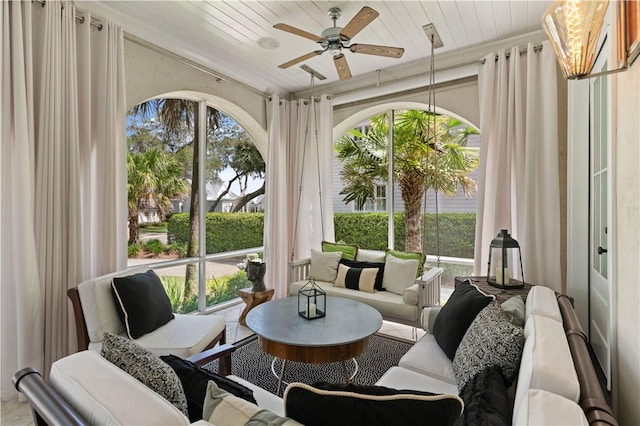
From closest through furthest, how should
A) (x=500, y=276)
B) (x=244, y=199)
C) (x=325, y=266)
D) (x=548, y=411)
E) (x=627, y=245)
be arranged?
(x=548, y=411)
(x=627, y=245)
(x=500, y=276)
(x=325, y=266)
(x=244, y=199)

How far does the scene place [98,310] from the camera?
85.0 inches

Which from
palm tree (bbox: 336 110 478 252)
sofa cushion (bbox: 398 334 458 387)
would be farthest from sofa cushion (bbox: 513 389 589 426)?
palm tree (bbox: 336 110 478 252)

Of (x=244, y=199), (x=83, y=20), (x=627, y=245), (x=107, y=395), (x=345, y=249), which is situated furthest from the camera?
(x=244, y=199)

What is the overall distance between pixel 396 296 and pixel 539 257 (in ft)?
4.18

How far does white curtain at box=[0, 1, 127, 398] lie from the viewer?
211 cm

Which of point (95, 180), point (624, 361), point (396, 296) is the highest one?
point (95, 180)

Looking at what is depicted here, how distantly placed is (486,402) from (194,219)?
138 inches

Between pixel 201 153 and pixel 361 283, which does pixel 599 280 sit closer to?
pixel 361 283

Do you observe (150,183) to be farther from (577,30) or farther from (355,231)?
(577,30)

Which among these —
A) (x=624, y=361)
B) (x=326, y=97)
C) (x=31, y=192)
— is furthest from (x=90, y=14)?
(x=624, y=361)

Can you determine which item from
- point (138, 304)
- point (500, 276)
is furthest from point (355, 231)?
point (138, 304)

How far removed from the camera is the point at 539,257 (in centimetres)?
280

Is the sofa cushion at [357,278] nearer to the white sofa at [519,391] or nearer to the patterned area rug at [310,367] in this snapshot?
the patterned area rug at [310,367]

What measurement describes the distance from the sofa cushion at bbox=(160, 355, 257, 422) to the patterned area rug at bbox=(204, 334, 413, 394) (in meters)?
1.18
